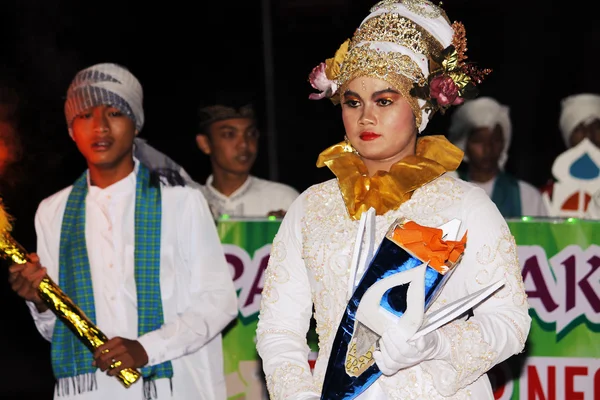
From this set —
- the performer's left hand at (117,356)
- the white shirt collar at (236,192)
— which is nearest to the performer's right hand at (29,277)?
the performer's left hand at (117,356)

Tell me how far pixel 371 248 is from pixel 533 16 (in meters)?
5.71

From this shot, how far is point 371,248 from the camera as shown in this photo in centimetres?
304

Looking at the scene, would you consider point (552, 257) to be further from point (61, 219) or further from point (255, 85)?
point (255, 85)

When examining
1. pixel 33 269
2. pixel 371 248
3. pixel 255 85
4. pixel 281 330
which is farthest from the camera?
pixel 255 85

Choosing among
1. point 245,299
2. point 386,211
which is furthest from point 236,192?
point 386,211

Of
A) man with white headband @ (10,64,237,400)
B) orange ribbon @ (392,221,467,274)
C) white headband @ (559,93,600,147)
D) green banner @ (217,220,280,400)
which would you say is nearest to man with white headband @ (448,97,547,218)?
white headband @ (559,93,600,147)

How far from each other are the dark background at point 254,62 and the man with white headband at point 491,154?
0.29 meters

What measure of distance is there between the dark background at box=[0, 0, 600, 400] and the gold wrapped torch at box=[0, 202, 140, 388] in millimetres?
1416

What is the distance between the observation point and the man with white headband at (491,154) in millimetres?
7012

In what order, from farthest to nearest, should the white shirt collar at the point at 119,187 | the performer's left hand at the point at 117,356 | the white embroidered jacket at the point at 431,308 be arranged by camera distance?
the white shirt collar at the point at 119,187, the performer's left hand at the point at 117,356, the white embroidered jacket at the point at 431,308

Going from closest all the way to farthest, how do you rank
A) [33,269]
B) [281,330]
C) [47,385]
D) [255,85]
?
[281,330], [33,269], [47,385], [255,85]

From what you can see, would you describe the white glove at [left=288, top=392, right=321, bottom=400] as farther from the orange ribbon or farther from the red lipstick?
the red lipstick

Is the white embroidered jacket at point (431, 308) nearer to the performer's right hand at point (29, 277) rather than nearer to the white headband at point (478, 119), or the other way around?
the performer's right hand at point (29, 277)

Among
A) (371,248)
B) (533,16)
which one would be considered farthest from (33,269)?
(533,16)
